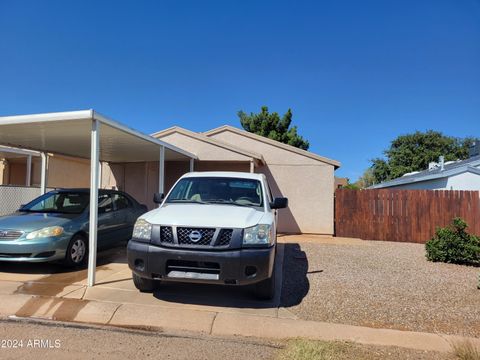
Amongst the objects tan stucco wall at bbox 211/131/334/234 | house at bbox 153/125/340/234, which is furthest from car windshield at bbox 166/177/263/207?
tan stucco wall at bbox 211/131/334/234

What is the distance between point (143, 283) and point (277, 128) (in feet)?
79.8

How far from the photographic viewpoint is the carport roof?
5883 mm

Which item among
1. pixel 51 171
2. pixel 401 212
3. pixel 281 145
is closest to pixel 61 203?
pixel 281 145

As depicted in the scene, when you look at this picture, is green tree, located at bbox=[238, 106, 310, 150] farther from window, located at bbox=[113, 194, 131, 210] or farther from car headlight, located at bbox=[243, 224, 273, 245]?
car headlight, located at bbox=[243, 224, 273, 245]

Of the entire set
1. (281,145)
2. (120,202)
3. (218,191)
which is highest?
(281,145)

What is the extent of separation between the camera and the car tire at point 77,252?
6.55 meters

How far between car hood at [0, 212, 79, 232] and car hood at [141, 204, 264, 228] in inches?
99.1

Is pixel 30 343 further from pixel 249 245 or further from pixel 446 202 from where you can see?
pixel 446 202

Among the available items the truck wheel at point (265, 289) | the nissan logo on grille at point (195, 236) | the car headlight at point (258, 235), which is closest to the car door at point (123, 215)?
the nissan logo on grille at point (195, 236)

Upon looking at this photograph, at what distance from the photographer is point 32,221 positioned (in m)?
6.47

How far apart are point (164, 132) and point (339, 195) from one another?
6.73 metres

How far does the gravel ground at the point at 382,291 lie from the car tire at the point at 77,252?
3.92 m

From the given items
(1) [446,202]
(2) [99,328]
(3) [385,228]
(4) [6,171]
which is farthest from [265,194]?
(4) [6,171]

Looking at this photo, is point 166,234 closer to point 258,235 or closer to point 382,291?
point 258,235
